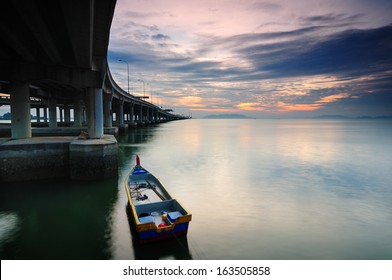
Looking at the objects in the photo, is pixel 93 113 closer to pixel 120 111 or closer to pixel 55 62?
pixel 55 62

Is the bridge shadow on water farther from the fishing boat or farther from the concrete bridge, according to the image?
the concrete bridge

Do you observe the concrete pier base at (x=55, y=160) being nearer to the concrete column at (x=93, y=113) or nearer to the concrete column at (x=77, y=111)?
the concrete column at (x=93, y=113)

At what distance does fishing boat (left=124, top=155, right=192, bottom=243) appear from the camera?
998cm

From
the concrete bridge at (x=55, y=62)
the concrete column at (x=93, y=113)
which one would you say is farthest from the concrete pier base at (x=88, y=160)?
the concrete column at (x=93, y=113)

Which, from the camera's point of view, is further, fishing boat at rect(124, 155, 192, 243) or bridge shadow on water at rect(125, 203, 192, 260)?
fishing boat at rect(124, 155, 192, 243)

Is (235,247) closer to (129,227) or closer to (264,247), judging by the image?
(264,247)

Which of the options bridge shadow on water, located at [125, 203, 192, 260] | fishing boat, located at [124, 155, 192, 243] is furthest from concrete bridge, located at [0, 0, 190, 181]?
bridge shadow on water, located at [125, 203, 192, 260]

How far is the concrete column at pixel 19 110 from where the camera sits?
2216 centimetres

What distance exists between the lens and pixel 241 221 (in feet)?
44.7

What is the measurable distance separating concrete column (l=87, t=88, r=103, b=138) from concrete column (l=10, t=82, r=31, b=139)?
227 inches

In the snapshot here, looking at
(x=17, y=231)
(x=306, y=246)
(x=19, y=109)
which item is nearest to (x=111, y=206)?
(x=17, y=231)

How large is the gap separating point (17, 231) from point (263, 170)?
2334cm

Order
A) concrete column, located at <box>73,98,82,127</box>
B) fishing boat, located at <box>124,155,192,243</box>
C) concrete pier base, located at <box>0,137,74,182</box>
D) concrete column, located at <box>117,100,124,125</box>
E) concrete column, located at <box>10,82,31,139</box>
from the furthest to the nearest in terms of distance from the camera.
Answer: concrete column, located at <box>117,100,124,125</box>, concrete column, located at <box>73,98,82,127</box>, concrete column, located at <box>10,82,31,139</box>, concrete pier base, located at <box>0,137,74,182</box>, fishing boat, located at <box>124,155,192,243</box>

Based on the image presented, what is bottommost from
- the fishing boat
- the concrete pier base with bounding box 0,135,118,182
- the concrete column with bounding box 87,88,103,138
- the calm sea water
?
the calm sea water
